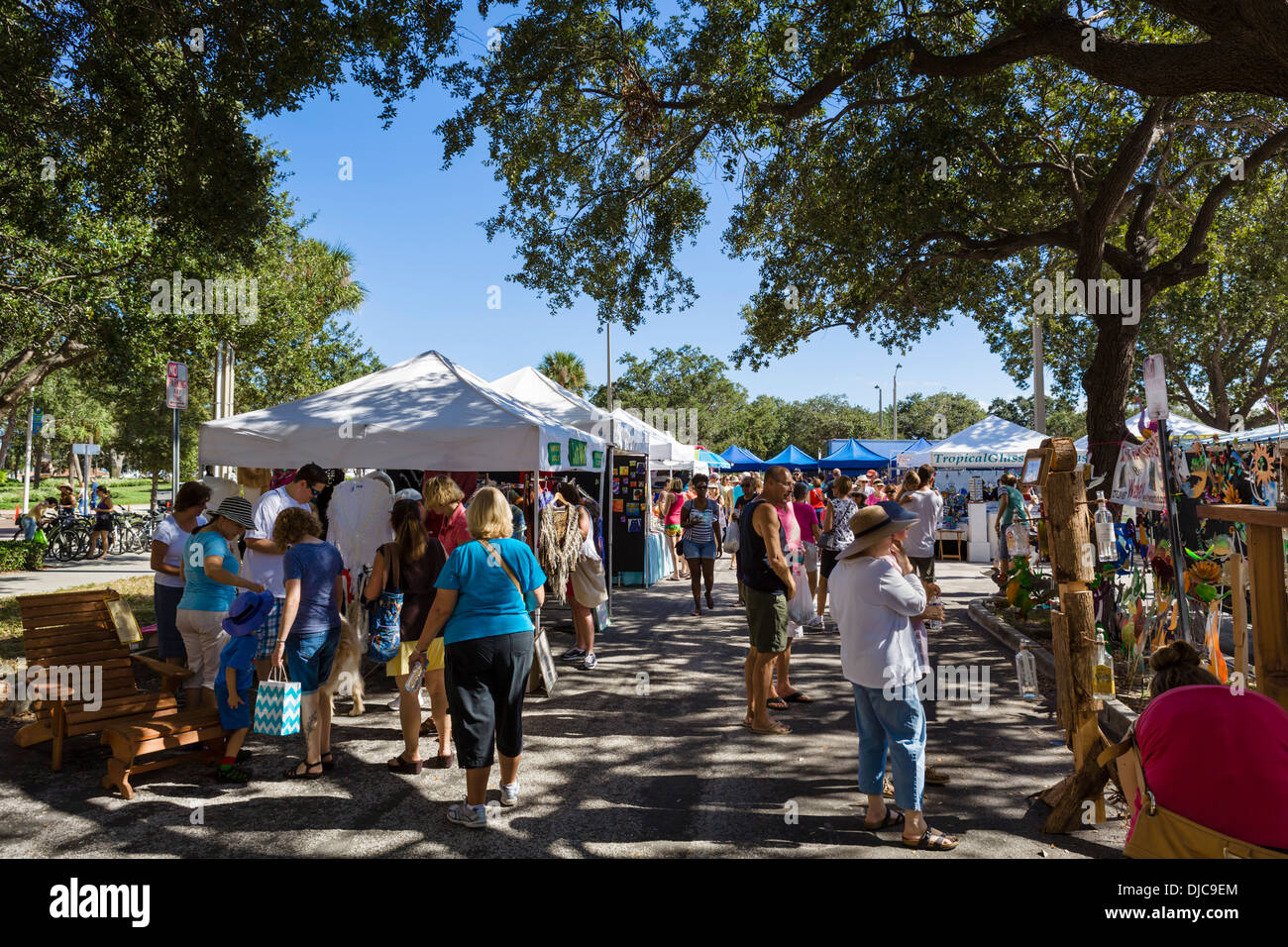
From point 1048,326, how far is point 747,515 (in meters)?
18.0

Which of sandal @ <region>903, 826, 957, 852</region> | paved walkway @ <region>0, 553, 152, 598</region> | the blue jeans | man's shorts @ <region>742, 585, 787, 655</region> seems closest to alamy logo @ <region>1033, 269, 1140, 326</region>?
man's shorts @ <region>742, 585, 787, 655</region>

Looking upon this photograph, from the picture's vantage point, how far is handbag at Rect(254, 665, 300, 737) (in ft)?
15.2

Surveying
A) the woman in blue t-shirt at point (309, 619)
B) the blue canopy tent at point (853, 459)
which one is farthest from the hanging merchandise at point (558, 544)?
the blue canopy tent at point (853, 459)

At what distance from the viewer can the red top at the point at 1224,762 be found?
2.67 m

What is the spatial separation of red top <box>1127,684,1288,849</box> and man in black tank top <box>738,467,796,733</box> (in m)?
3.07

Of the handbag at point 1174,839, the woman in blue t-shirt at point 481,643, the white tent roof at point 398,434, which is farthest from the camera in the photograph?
the white tent roof at point 398,434

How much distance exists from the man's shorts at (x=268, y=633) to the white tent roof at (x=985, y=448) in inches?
616

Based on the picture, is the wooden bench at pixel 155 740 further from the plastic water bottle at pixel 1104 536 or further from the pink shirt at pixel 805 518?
the plastic water bottle at pixel 1104 536

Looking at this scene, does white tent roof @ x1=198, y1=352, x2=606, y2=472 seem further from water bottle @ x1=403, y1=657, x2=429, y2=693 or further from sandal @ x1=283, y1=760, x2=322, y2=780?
sandal @ x1=283, y1=760, x2=322, y2=780

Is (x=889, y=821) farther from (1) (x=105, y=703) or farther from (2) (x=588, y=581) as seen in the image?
(1) (x=105, y=703)

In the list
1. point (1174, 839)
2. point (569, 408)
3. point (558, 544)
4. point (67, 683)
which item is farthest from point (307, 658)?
point (569, 408)

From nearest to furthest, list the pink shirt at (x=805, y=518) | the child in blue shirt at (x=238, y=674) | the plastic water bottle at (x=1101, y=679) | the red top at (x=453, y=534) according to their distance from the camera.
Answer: the plastic water bottle at (x=1101, y=679)
the child in blue shirt at (x=238, y=674)
the red top at (x=453, y=534)
the pink shirt at (x=805, y=518)

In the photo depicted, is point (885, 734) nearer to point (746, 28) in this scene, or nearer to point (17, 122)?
point (746, 28)
